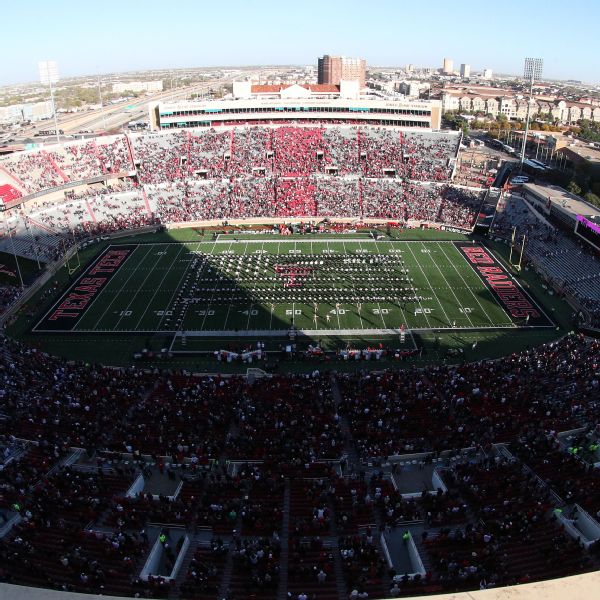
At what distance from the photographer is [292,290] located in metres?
33.2

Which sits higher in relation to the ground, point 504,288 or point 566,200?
point 566,200

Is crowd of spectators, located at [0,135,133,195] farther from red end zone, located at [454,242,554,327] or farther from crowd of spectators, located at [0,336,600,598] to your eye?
red end zone, located at [454,242,554,327]

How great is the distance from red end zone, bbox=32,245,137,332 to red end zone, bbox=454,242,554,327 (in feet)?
79.4

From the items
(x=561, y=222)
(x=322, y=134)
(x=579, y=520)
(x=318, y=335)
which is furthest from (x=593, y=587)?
(x=322, y=134)

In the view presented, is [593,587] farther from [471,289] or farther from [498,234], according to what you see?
[498,234]

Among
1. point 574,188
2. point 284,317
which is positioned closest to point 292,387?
point 284,317

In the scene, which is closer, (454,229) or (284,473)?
(284,473)

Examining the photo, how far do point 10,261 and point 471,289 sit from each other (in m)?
30.6

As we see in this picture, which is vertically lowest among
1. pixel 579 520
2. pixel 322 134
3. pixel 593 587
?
pixel 579 520

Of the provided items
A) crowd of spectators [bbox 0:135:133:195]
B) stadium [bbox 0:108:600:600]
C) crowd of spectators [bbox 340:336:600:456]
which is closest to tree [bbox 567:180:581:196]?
stadium [bbox 0:108:600:600]

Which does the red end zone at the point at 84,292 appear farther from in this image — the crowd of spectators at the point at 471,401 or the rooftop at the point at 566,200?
the rooftop at the point at 566,200

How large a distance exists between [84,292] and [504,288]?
25.9m

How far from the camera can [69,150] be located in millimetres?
53406

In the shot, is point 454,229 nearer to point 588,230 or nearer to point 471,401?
point 588,230
